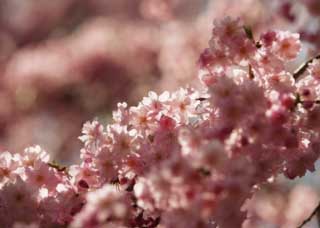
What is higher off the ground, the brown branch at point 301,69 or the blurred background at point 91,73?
the blurred background at point 91,73

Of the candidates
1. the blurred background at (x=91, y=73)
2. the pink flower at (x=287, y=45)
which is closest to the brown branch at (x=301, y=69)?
the pink flower at (x=287, y=45)

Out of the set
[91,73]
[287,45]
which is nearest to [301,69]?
[287,45]

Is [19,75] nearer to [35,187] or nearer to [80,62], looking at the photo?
[80,62]

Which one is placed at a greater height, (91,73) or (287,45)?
(91,73)

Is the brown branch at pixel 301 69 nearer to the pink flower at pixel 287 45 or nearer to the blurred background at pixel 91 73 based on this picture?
the pink flower at pixel 287 45

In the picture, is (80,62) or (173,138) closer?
(173,138)

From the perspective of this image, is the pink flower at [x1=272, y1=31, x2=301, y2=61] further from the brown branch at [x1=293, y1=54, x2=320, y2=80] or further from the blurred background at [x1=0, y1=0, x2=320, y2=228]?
the blurred background at [x1=0, y1=0, x2=320, y2=228]

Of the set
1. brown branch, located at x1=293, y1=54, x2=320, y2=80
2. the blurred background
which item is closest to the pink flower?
brown branch, located at x1=293, y1=54, x2=320, y2=80

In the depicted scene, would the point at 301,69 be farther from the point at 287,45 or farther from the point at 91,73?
the point at 91,73

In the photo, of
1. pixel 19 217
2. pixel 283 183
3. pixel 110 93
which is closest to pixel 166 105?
pixel 19 217

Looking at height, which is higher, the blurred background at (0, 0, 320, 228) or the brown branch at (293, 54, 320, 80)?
the blurred background at (0, 0, 320, 228)

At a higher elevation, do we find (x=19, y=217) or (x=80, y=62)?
(x=80, y=62)
